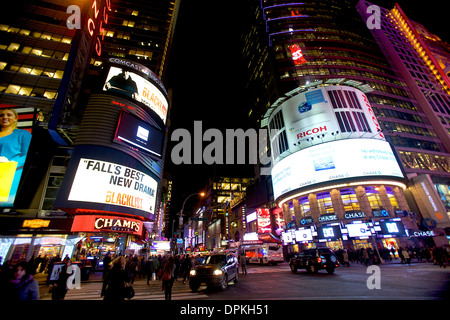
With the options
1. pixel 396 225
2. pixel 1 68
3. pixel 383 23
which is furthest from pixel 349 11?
pixel 1 68

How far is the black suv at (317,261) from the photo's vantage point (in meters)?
16.1

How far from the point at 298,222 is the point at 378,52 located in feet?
241

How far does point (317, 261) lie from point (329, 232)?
57.0 feet

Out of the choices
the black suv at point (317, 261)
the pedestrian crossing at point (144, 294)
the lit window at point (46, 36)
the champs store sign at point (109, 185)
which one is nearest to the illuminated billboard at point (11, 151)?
the champs store sign at point (109, 185)

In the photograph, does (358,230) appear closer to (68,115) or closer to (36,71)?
(68,115)

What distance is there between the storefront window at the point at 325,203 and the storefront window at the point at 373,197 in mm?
6475

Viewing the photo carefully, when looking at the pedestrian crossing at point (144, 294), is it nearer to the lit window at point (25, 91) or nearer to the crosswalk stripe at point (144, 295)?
the crosswalk stripe at point (144, 295)

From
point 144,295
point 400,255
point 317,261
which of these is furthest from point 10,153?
point 400,255

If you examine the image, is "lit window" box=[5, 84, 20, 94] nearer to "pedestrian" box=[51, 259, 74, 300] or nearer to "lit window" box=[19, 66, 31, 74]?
"lit window" box=[19, 66, 31, 74]

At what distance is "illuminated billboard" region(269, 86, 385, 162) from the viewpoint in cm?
3650

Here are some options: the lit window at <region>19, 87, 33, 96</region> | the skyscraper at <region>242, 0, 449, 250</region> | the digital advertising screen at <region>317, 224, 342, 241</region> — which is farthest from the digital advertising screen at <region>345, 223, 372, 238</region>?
the lit window at <region>19, 87, 33, 96</region>

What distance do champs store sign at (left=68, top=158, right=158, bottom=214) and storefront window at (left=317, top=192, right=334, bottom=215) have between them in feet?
107

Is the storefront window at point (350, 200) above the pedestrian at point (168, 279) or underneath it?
above
